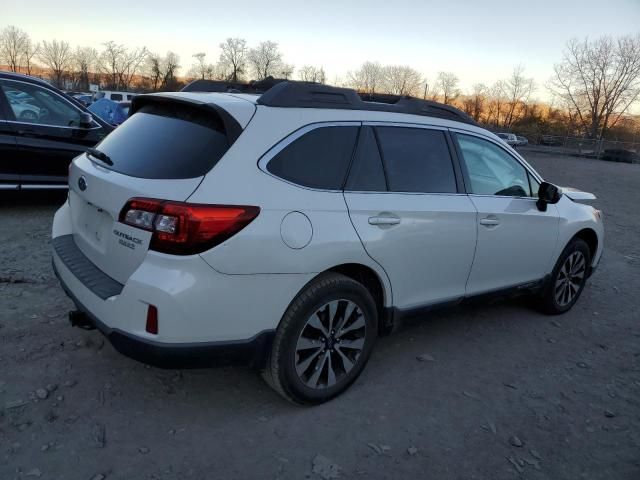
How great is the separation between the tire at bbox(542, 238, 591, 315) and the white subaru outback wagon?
1.26 m

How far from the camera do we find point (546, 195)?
13.8ft

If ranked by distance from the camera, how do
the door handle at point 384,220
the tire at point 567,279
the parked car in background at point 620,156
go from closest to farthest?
the door handle at point 384,220
the tire at point 567,279
the parked car in background at point 620,156

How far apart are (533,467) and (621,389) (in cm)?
133

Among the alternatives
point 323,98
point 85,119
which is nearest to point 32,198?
point 85,119

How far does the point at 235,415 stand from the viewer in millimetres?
2879

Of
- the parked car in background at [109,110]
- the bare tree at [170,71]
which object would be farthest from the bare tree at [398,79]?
the parked car in background at [109,110]

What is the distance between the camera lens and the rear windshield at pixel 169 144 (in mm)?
2559

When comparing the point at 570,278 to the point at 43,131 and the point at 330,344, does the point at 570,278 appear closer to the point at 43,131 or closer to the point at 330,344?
the point at 330,344

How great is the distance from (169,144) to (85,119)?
486cm

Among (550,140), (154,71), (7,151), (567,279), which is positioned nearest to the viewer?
(567,279)

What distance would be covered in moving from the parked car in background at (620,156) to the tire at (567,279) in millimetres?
44742

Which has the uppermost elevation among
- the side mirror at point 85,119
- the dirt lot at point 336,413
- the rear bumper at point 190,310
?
the side mirror at point 85,119

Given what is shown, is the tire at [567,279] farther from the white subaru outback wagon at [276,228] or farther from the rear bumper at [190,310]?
the rear bumper at [190,310]

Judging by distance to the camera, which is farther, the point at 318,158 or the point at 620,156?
the point at 620,156
